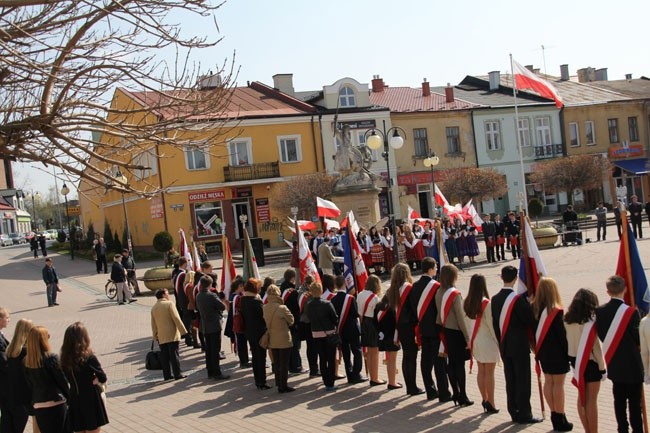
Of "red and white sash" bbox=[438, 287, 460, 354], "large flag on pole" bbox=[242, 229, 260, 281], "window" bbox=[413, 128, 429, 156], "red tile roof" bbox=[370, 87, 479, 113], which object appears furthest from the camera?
"red tile roof" bbox=[370, 87, 479, 113]

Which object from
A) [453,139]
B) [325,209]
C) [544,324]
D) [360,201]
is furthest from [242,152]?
[544,324]

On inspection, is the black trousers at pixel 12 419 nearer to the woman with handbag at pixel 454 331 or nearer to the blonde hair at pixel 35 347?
the blonde hair at pixel 35 347

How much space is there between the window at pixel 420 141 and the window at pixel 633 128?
15.6m

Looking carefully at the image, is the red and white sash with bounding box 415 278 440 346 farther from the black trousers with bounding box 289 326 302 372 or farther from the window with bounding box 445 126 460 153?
the window with bounding box 445 126 460 153

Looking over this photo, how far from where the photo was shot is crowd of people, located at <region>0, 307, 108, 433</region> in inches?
295

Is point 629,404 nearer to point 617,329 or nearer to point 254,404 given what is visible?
point 617,329

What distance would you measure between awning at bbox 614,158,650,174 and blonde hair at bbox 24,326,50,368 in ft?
163

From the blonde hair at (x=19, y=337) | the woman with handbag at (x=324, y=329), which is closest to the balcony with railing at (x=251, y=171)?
the woman with handbag at (x=324, y=329)

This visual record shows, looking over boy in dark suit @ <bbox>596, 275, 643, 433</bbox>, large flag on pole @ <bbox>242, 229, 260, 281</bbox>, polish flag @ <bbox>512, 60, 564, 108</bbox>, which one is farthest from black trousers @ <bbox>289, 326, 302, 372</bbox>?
polish flag @ <bbox>512, 60, 564, 108</bbox>

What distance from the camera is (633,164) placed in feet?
171

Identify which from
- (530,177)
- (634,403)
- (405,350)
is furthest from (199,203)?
(634,403)

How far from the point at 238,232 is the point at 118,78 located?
34.5m

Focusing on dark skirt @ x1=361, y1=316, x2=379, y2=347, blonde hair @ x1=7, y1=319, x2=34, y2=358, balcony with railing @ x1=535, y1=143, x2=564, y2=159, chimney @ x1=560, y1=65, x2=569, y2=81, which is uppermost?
chimney @ x1=560, y1=65, x2=569, y2=81

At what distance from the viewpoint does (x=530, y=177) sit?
48906mm
